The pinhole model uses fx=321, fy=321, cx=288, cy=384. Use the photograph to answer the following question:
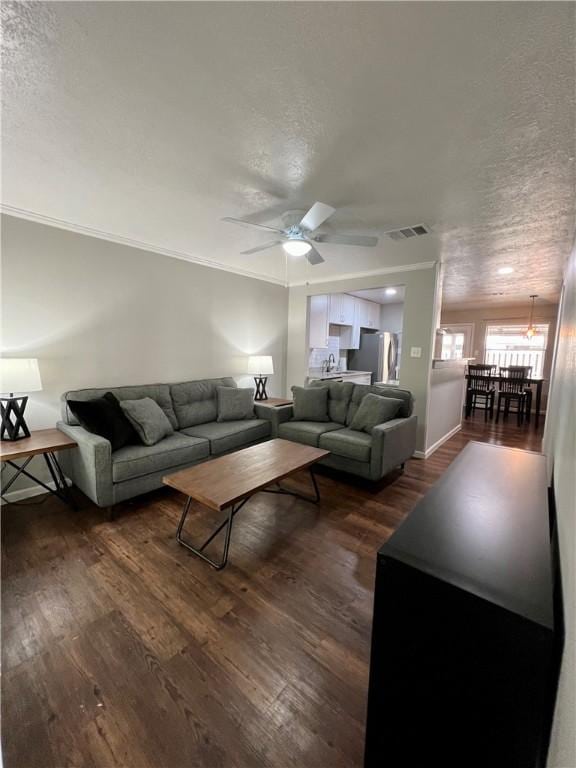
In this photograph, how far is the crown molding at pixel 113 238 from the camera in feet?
8.73

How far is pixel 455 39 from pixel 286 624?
8.31 feet

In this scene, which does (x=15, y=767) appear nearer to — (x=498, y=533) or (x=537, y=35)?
(x=498, y=533)

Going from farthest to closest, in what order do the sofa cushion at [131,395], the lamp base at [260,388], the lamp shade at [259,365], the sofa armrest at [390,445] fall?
the lamp base at [260,388]
the lamp shade at [259,365]
the sofa armrest at [390,445]
the sofa cushion at [131,395]

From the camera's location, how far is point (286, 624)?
162 centimetres

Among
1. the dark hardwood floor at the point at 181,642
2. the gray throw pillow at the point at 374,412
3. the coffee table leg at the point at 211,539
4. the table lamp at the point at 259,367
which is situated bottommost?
the dark hardwood floor at the point at 181,642

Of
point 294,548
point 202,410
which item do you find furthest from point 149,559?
point 202,410

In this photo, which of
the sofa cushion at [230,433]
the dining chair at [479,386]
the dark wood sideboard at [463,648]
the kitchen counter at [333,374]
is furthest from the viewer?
the dining chair at [479,386]

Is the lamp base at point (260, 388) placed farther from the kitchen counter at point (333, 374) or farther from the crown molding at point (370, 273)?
the crown molding at point (370, 273)

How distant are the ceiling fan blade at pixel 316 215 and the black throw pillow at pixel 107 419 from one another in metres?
2.20

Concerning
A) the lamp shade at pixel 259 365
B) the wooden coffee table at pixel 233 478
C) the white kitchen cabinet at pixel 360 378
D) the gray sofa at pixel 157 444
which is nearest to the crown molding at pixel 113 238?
the lamp shade at pixel 259 365

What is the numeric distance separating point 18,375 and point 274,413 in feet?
7.92

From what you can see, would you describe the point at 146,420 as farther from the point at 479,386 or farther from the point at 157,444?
Result: the point at 479,386

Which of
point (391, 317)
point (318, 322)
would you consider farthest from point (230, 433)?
point (391, 317)

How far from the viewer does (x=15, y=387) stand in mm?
2400
